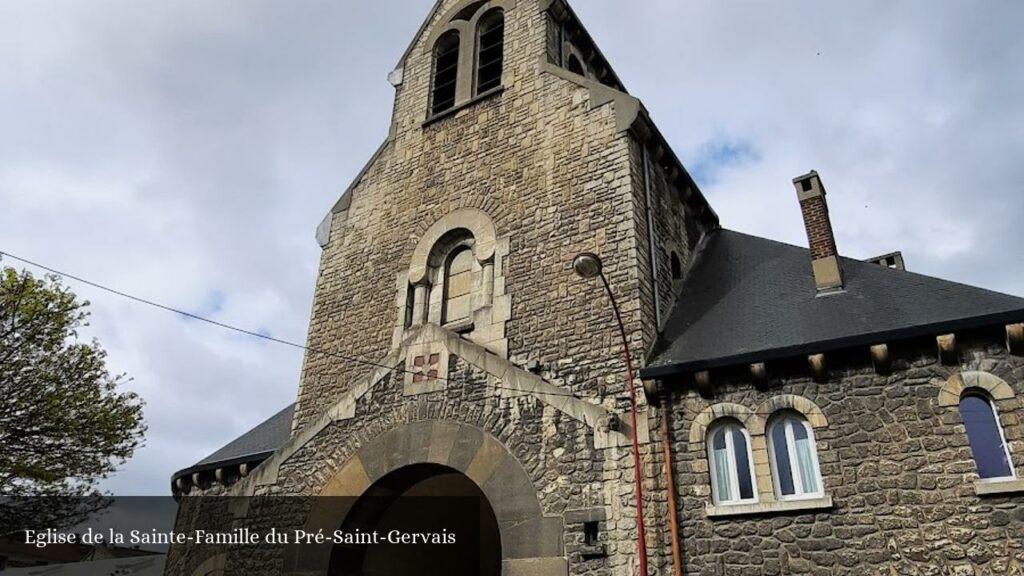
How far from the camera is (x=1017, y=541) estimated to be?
6.75m

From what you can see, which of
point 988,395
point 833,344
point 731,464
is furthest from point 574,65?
point 988,395

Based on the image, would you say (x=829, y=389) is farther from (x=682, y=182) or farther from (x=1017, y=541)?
(x=682, y=182)

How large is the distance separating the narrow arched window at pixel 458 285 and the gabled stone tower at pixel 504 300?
39mm

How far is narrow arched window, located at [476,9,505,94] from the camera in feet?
48.3

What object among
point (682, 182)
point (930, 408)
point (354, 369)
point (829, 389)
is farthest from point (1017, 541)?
point (354, 369)

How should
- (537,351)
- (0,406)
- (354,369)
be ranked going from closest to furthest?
(537,351) < (354,369) < (0,406)

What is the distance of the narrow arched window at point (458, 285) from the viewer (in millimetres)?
12148

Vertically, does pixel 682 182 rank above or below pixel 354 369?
above

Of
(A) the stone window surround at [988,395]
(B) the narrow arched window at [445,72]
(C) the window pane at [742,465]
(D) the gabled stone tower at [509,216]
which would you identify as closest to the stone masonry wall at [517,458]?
(D) the gabled stone tower at [509,216]

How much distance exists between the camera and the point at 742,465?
8.28 m

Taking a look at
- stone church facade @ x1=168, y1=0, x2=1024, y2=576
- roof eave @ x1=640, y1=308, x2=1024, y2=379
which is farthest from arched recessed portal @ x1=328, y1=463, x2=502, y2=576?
roof eave @ x1=640, y1=308, x2=1024, y2=379

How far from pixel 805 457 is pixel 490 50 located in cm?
1080

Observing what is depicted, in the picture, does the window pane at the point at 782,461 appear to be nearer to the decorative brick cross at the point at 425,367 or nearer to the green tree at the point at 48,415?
the decorative brick cross at the point at 425,367

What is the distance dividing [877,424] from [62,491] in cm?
1878
